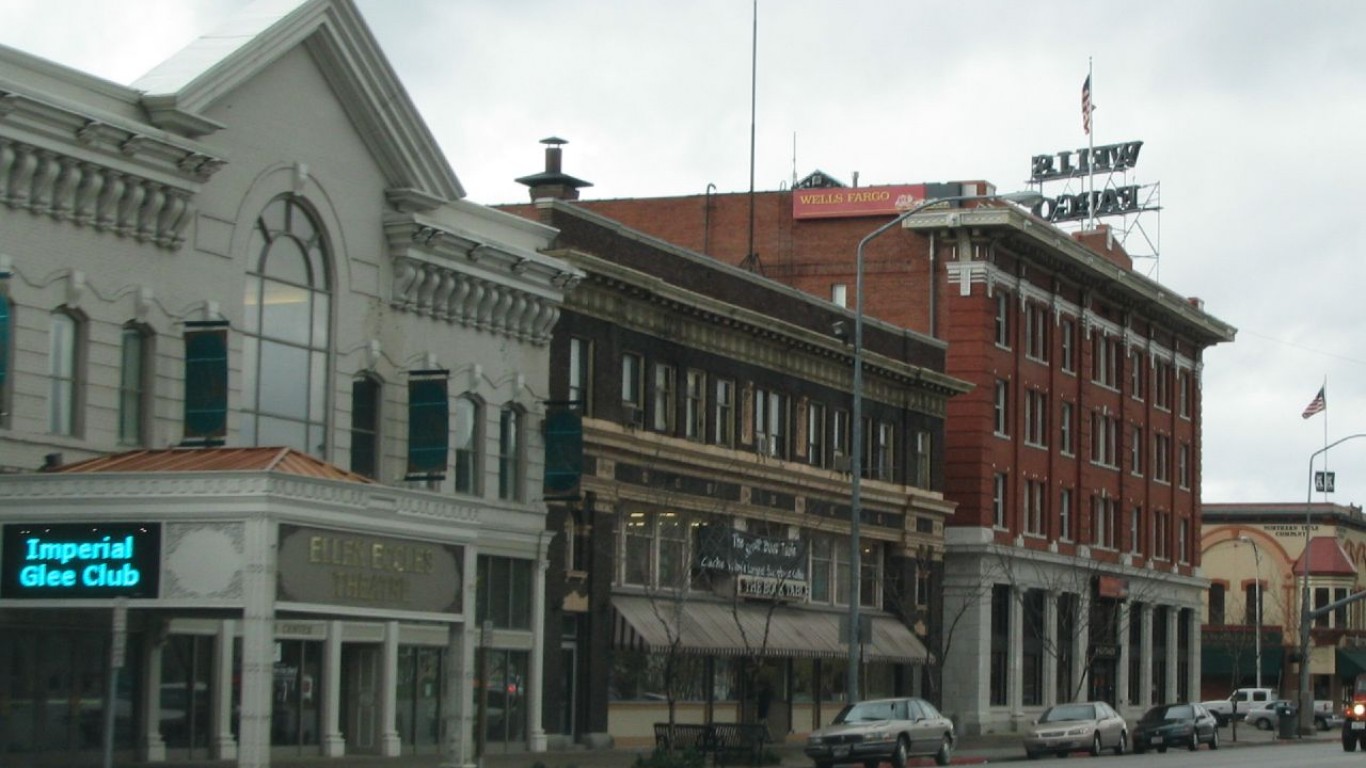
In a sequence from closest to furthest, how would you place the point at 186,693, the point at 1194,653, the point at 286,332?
1. the point at 186,693
2. the point at 286,332
3. the point at 1194,653

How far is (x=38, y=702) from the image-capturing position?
3294 centimetres

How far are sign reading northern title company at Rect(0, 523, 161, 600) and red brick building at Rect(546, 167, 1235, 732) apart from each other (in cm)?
3802

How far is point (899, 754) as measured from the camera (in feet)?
148

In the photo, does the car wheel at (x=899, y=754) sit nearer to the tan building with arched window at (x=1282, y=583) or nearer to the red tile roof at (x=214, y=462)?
the red tile roof at (x=214, y=462)

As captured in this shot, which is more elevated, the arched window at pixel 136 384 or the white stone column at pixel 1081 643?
the arched window at pixel 136 384

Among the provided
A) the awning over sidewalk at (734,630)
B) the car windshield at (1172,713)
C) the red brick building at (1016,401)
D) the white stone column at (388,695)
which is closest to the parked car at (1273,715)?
the red brick building at (1016,401)

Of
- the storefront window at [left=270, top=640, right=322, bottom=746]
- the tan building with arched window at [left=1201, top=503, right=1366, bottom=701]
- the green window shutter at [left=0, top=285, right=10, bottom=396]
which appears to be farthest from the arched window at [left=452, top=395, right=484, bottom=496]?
the tan building with arched window at [left=1201, top=503, right=1366, bottom=701]

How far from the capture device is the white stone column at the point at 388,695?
40906mm

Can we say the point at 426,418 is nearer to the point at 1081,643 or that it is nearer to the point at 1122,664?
the point at 1081,643

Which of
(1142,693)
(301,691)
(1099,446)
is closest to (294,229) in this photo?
(301,691)

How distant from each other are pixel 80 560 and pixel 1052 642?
4724 centimetres

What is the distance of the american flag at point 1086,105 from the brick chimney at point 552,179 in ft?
114

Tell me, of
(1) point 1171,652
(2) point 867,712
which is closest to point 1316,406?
(1) point 1171,652

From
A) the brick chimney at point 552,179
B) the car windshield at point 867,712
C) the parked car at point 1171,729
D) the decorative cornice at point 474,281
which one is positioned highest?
the brick chimney at point 552,179
